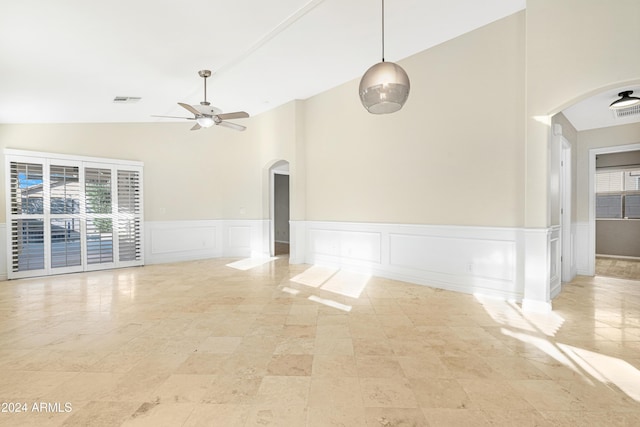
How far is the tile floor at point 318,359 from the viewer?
1779 mm

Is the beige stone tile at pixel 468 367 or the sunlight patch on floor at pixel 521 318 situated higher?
the sunlight patch on floor at pixel 521 318

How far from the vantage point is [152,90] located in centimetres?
524

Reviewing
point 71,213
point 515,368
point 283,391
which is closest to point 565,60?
point 515,368

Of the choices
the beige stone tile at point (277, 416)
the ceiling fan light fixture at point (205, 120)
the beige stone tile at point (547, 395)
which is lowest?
the beige stone tile at point (277, 416)

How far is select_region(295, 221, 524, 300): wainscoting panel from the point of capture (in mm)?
3846

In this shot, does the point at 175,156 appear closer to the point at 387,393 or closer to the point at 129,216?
the point at 129,216

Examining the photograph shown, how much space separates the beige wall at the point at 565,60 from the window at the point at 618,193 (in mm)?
Result: 5550

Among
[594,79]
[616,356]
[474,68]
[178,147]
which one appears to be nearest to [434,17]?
[474,68]

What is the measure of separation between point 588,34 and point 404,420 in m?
4.01

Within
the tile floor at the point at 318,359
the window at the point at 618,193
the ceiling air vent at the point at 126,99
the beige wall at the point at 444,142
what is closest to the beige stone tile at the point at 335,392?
the tile floor at the point at 318,359

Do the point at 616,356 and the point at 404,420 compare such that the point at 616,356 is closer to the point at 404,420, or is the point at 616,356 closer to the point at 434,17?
the point at 404,420

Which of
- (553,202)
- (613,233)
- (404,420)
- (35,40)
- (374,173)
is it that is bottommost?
(404,420)

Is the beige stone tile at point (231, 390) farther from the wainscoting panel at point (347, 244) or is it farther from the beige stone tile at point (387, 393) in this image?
the wainscoting panel at point (347, 244)

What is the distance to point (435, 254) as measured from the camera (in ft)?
14.8
